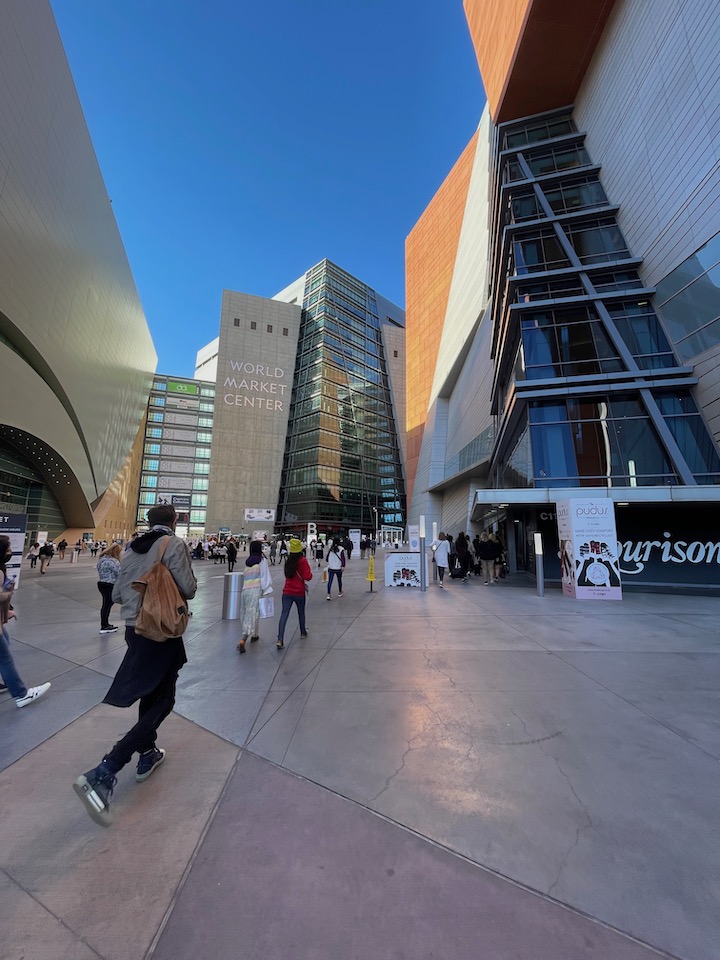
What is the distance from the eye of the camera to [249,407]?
71375 mm

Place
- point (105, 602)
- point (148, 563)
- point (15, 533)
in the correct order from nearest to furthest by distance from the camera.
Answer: point (148, 563) → point (105, 602) → point (15, 533)

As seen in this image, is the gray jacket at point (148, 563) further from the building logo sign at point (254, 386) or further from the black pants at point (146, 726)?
the building logo sign at point (254, 386)

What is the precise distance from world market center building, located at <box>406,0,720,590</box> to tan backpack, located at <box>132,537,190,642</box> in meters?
12.3

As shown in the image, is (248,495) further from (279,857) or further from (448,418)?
(279,857)

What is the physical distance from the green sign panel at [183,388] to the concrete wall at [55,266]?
39509 mm

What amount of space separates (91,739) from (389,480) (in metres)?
79.0

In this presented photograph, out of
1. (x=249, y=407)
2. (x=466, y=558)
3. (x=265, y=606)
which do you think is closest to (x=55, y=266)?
(x=466, y=558)

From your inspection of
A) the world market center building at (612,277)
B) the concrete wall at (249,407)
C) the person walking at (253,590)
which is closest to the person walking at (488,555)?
the world market center building at (612,277)

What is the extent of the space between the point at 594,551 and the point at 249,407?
67.1 m

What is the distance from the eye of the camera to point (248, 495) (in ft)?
224

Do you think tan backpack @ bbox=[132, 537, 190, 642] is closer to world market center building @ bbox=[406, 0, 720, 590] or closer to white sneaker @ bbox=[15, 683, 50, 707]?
white sneaker @ bbox=[15, 683, 50, 707]

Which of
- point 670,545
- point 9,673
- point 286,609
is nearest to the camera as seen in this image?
point 9,673

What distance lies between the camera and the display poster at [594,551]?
1135 cm

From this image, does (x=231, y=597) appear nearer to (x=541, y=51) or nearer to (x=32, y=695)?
(x=32, y=695)
